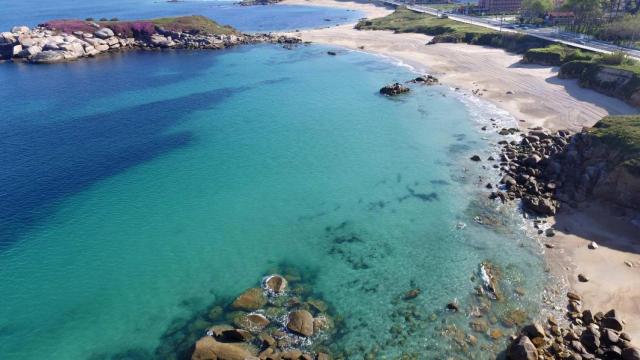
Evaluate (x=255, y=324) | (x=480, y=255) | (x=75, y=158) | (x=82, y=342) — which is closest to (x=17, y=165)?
(x=75, y=158)

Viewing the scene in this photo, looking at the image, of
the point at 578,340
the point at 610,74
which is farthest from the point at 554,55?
the point at 578,340

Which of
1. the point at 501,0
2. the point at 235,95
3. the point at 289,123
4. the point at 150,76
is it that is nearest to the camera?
the point at 289,123

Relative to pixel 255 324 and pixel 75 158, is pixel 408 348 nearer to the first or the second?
pixel 255 324

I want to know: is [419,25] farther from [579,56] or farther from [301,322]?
[301,322]

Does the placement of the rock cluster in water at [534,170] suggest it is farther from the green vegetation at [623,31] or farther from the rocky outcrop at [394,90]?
the green vegetation at [623,31]

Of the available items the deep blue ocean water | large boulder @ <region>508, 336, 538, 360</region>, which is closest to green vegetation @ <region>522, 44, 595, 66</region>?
the deep blue ocean water

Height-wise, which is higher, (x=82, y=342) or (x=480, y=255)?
(x=480, y=255)

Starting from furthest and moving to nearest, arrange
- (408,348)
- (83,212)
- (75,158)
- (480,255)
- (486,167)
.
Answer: (75,158)
(486,167)
(83,212)
(480,255)
(408,348)

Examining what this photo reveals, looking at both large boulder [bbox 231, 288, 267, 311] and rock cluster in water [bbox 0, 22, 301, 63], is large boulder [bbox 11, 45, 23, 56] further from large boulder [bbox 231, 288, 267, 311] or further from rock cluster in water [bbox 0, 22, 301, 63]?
large boulder [bbox 231, 288, 267, 311]
